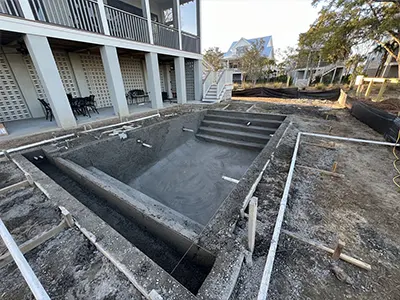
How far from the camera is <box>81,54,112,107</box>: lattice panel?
705 cm

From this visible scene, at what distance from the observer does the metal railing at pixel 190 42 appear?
27.4ft

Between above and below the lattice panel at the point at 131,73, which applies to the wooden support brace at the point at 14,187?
below

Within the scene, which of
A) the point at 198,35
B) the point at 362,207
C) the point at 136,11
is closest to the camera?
the point at 362,207

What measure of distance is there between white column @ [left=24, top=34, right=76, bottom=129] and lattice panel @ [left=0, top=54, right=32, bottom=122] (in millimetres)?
2331

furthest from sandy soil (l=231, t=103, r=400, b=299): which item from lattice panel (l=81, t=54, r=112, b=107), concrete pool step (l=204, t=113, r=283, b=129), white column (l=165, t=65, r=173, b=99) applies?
white column (l=165, t=65, r=173, b=99)

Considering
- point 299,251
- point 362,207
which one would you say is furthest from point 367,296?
point 362,207

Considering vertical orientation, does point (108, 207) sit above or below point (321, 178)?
below

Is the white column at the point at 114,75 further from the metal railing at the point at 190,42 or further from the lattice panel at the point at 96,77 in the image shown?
the metal railing at the point at 190,42

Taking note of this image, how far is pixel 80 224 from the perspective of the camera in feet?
5.57

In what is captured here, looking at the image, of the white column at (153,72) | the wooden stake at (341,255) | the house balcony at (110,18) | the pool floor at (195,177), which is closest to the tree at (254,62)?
the house balcony at (110,18)

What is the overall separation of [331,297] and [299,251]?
34 cm

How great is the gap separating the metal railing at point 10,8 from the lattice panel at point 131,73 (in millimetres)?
4833

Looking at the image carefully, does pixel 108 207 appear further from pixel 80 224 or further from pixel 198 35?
pixel 198 35

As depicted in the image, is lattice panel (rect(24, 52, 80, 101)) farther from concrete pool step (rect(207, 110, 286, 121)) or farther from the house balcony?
concrete pool step (rect(207, 110, 286, 121))
